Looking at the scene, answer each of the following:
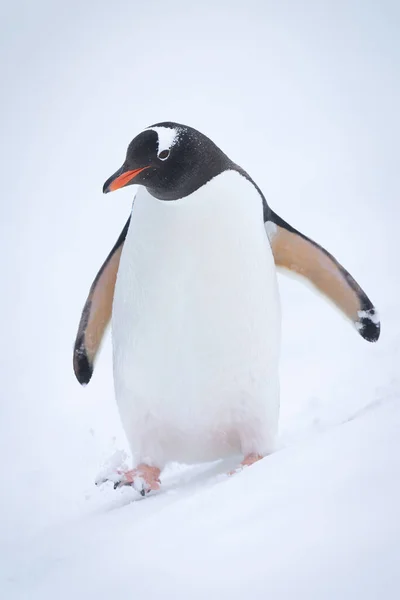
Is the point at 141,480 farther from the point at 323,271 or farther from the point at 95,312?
the point at 323,271

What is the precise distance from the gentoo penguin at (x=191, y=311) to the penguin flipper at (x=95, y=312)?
261 mm

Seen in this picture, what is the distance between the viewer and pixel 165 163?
1988 mm

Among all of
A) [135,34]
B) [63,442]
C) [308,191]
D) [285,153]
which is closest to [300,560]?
[63,442]

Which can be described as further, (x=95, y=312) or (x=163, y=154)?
(x=95, y=312)

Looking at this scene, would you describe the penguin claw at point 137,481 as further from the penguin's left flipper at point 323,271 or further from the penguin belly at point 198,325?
the penguin's left flipper at point 323,271

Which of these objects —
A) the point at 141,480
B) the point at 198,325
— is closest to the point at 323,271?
the point at 198,325

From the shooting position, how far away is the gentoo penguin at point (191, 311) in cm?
202

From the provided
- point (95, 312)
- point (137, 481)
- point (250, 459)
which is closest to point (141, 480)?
point (137, 481)

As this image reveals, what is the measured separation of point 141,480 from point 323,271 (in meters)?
1.00

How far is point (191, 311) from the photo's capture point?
2.02 meters

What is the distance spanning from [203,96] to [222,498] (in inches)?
1535

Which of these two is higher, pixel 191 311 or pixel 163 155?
pixel 163 155

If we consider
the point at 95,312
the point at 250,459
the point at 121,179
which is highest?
the point at 121,179

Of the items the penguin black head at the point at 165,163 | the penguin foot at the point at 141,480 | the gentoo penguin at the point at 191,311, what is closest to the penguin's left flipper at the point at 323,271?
the gentoo penguin at the point at 191,311
